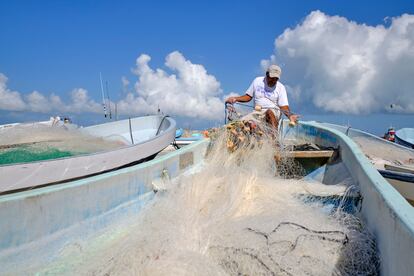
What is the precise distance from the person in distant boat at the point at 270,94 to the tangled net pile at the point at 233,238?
3.26 meters

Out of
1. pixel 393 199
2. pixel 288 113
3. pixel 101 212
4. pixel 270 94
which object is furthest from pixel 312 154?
pixel 101 212

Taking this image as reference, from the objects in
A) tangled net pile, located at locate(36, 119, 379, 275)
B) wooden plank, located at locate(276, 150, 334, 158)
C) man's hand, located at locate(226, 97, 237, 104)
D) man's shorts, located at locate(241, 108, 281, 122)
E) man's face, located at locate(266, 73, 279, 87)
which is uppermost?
man's face, located at locate(266, 73, 279, 87)

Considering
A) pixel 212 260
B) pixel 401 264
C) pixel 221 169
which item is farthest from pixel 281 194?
A: pixel 401 264

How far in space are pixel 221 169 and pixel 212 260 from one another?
2164 mm

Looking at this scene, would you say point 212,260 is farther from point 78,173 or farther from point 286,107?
point 286,107

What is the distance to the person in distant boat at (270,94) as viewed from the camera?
666 cm

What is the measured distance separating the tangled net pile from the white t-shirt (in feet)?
11.2

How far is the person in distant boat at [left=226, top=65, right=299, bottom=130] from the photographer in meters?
6.66

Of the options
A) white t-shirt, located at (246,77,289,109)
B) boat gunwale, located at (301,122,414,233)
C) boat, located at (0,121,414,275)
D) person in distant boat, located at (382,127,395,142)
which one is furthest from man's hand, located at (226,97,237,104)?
person in distant boat, located at (382,127,395,142)

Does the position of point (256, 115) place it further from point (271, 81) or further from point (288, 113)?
point (271, 81)

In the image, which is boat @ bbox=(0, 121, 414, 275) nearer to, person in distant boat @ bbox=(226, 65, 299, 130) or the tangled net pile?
the tangled net pile

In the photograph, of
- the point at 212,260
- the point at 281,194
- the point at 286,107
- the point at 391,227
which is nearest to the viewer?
the point at 391,227

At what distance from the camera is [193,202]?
128 inches

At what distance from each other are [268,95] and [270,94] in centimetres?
5
